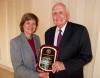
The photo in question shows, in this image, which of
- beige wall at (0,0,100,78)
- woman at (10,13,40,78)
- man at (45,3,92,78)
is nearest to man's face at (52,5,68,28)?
man at (45,3,92,78)

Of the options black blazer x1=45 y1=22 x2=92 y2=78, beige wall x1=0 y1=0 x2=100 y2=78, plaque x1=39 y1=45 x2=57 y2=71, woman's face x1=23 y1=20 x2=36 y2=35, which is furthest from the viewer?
beige wall x1=0 y1=0 x2=100 y2=78

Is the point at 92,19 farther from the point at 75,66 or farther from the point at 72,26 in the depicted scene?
the point at 75,66

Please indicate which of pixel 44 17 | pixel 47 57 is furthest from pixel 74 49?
pixel 44 17

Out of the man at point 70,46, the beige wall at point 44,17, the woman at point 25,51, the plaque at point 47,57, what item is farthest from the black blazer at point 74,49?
the beige wall at point 44,17

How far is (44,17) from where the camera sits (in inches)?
117

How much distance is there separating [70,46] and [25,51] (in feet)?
1.52

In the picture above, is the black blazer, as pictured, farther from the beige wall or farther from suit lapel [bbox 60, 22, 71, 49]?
the beige wall

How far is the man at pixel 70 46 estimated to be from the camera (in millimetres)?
1970

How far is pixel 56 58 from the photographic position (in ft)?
6.19

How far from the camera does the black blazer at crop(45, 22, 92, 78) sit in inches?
77.5

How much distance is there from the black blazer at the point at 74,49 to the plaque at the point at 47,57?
0.16 metres

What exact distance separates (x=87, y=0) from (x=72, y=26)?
0.55 m

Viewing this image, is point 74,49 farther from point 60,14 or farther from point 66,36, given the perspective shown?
point 60,14

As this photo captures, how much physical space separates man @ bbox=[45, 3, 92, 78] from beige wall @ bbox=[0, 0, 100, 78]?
1.50 ft
